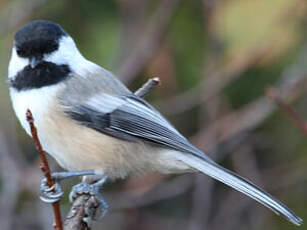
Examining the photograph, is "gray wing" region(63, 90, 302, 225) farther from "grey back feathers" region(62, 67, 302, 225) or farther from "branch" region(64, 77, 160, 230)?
"branch" region(64, 77, 160, 230)

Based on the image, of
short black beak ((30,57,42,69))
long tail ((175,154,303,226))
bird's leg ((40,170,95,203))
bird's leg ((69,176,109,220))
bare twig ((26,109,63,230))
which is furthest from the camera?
short black beak ((30,57,42,69))

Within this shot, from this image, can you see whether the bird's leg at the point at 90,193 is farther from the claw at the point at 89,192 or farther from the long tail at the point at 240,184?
the long tail at the point at 240,184

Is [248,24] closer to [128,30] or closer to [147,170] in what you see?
[147,170]

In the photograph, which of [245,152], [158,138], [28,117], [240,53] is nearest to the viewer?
[28,117]

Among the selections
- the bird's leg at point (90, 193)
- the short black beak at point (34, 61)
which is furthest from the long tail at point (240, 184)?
the short black beak at point (34, 61)

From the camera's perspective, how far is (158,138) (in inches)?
88.4

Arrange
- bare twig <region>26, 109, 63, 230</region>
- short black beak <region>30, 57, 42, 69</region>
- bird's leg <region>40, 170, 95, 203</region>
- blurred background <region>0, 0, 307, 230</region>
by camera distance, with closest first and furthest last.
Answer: bare twig <region>26, 109, 63, 230</region> < bird's leg <region>40, 170, 95, 203</region> < short black beak <region>30, 57, 42, 69</region> < blurred background <region>0, 0, 307, 230</region>

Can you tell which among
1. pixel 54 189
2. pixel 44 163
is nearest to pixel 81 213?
pixel 54 189

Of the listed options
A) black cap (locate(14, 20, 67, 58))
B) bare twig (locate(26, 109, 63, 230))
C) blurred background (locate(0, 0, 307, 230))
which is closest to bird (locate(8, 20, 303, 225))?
black cap (locate(14, 20, 67, 58))

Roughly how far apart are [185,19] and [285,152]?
0.93 meters

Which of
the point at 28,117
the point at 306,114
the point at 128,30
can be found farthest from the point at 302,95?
the point at 28,117

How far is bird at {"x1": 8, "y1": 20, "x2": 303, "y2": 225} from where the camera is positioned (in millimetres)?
2178

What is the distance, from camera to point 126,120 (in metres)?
2.29

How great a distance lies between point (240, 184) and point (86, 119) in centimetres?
66
